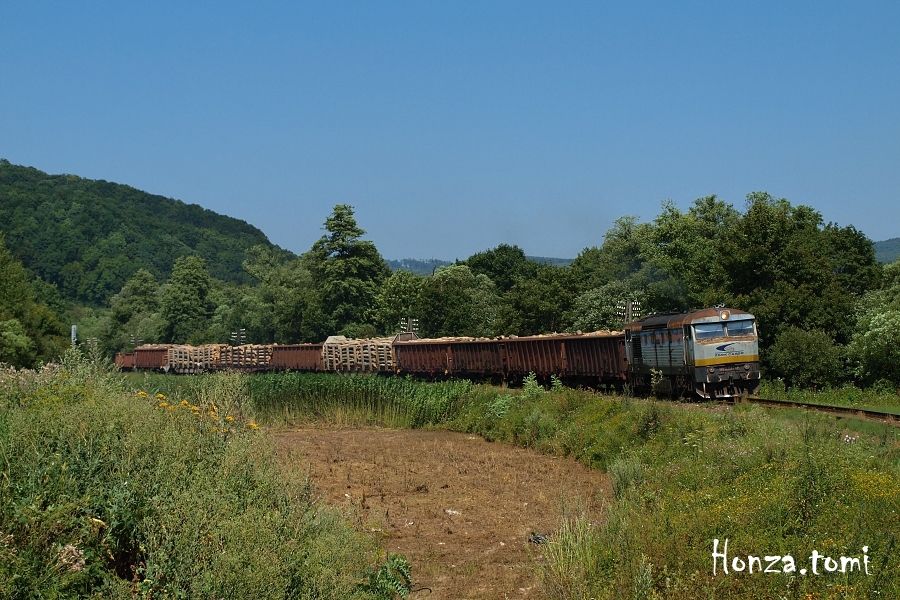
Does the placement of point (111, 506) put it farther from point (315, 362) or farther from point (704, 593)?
point (315, 362)

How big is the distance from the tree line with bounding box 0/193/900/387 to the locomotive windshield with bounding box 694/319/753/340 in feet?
20.7

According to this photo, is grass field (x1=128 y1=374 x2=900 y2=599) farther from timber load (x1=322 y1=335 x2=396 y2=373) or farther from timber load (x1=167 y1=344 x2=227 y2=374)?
timber load (x1=167 y1=344 x2=227 y2=374)

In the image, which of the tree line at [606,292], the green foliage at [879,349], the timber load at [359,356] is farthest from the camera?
the timber load at [359,356]

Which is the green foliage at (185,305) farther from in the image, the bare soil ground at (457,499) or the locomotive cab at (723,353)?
the locomotive cab at (723,353)

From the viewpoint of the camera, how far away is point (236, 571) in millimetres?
8570

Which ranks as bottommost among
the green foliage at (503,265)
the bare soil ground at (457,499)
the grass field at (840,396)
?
the bare soil ground at (457,499)

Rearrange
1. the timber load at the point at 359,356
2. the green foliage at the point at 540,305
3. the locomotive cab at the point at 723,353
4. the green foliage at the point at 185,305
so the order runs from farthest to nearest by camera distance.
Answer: the green foliage at the point at 185,305 → the green foliage at the point at 540,305 → the timber load at the point at 359,356 → the locomotive cab at the point at 723,353

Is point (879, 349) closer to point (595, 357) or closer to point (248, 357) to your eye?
point (595, 357)

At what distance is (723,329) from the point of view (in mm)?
28125

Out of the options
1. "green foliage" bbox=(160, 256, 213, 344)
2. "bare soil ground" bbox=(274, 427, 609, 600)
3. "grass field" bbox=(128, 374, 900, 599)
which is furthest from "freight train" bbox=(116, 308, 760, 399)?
"green foliage" bbox=(160, 256, 213, 344)

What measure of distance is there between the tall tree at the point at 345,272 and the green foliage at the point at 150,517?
73220mm

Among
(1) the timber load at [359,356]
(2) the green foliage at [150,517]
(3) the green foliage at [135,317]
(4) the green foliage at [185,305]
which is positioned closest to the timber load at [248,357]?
(1) the timber load at [359,356]

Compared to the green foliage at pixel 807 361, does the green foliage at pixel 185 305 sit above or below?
above

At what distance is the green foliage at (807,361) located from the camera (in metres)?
34.0
